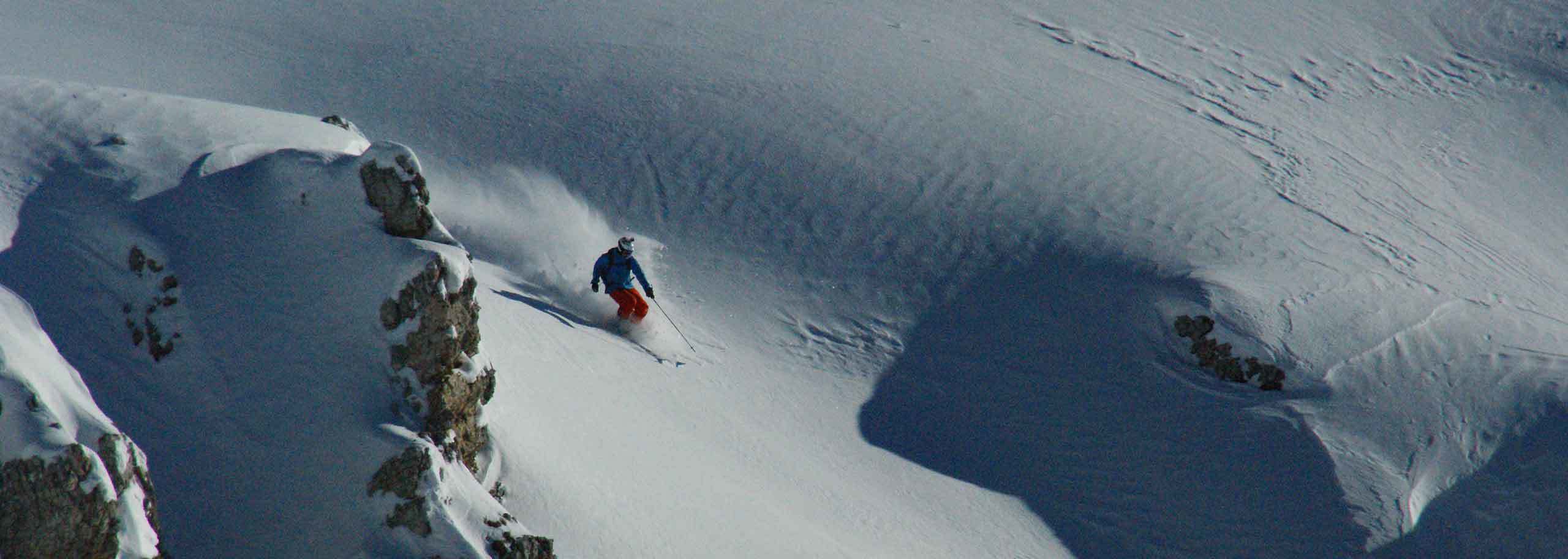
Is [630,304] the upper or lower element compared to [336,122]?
lower

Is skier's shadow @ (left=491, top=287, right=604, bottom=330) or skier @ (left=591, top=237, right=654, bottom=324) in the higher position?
skier @ (left=591, top=237, right=654, bottom=324)

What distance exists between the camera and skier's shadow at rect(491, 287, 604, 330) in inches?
394

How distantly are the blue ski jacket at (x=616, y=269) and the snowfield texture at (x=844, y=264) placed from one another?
0.40m

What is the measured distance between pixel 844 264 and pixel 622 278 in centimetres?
274

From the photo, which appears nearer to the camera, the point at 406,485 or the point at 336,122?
the point at 406,485

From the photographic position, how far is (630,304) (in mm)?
10477

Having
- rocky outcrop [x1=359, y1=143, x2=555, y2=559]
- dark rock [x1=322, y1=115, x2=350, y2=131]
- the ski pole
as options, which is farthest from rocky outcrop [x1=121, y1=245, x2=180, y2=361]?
the ski pole

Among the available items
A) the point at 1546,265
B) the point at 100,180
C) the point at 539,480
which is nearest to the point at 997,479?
the point at 539,480

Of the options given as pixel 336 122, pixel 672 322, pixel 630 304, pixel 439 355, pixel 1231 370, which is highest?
pixel 439 355

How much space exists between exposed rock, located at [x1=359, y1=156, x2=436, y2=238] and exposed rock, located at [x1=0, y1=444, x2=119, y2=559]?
2.46 meters

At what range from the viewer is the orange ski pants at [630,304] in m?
10.5

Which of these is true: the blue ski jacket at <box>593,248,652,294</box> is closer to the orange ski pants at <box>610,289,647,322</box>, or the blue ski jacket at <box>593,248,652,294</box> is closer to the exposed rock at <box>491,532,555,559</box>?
the orange ski pants at <box>610,289,647,322</box>

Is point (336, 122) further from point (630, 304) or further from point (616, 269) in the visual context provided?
point (630, 304)

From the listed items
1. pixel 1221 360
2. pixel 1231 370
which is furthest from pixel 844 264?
pixel 1231 370
